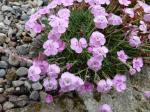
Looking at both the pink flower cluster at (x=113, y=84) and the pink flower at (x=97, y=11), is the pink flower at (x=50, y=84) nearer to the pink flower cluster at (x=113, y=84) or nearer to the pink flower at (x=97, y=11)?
the pink flower cluster at (x=113, y=84)

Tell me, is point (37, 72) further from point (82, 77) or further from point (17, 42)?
point (17, 42)

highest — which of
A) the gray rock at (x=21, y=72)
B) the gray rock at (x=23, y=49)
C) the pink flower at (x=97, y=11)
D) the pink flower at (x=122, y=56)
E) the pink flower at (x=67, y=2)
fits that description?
the pink flower at (x=67, y=2)

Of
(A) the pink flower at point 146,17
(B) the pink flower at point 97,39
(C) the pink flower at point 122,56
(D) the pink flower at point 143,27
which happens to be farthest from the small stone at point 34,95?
(A) the pink flower at point 146,17

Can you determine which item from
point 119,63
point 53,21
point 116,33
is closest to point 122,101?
Answer: point 119,63

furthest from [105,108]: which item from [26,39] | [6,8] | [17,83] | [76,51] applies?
[6,8]

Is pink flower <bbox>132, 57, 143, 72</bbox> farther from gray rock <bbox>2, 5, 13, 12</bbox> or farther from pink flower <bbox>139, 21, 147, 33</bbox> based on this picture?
gray rock <bbox>2, 5, 13, 12</bbox>

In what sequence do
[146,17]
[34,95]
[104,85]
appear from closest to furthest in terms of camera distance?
[104,85], [34,95], [146,17]

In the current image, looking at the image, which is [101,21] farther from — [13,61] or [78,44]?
[13,61]
